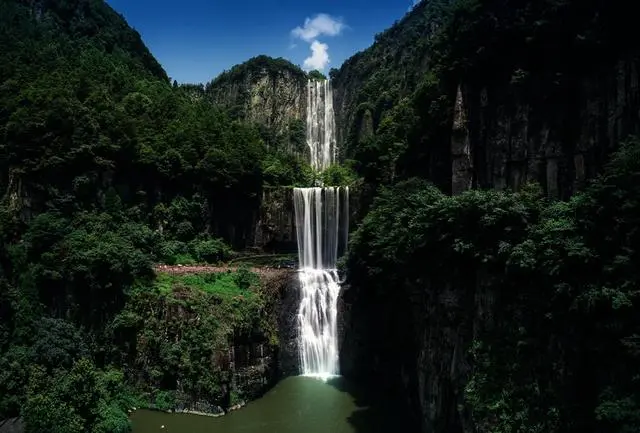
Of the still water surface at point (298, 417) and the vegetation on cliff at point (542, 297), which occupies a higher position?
the vegetation on cliff at point (542, 297)

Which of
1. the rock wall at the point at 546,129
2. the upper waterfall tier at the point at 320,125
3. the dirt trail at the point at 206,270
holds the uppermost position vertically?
the upper waterfall tier at the point at 320,125

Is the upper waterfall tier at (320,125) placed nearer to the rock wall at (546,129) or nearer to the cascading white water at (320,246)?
the cascading white water at (320,246)

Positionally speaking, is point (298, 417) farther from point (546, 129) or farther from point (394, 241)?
point (546, 129)

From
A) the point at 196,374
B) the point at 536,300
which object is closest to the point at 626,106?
the point at 536,300

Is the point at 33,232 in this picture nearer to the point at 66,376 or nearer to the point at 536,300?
the point at 66,376

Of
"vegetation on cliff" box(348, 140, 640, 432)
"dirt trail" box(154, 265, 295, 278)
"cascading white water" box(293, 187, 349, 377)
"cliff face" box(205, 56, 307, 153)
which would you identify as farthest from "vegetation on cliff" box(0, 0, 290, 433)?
"cliff face" box(205, 56, 307, 153)

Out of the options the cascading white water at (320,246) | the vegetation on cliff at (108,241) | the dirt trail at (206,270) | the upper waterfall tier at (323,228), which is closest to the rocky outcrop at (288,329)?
the cascading white water at (320,246)

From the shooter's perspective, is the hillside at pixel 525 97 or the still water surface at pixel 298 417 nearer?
the hillside at pixel 525 97

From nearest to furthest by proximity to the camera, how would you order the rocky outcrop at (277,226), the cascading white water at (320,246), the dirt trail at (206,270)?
the dirt trail at (206,270) < the cascading white water at (320,246) < the rocky outcrop at (277,226)
